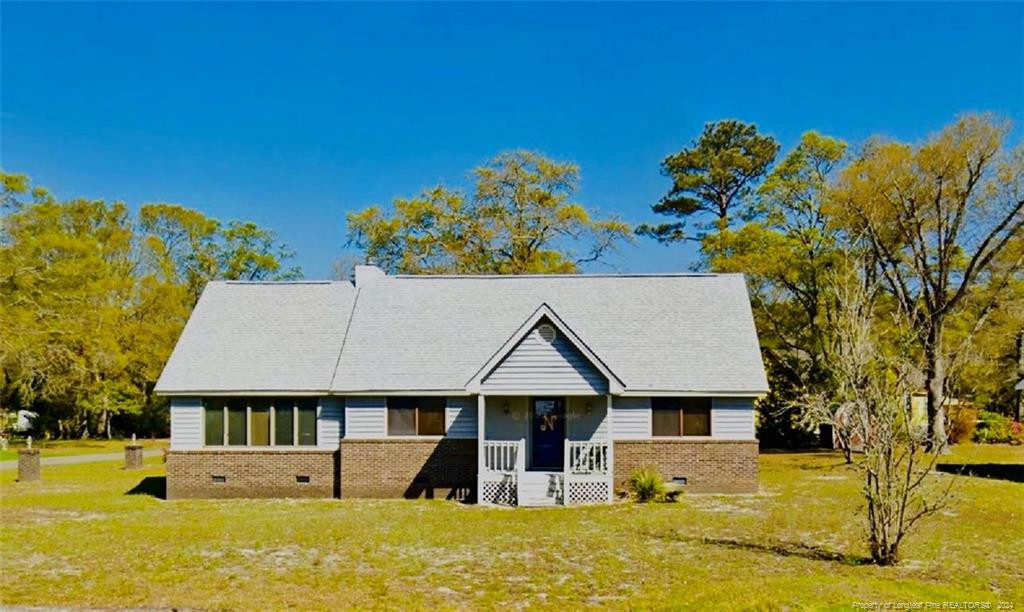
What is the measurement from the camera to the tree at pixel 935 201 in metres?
31.6

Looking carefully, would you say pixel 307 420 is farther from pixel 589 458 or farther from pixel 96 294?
pixel 96 294

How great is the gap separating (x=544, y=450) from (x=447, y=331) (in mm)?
4557

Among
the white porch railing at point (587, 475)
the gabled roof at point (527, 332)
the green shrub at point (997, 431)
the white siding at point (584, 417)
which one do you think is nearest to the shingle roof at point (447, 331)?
the gabled roof at point (527, 332)

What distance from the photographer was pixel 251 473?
23.2 metres

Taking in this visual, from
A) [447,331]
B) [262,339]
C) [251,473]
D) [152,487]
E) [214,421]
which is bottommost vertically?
[152,487]

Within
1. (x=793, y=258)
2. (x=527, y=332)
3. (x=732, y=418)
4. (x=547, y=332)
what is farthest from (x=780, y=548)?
(x=793, y=258)

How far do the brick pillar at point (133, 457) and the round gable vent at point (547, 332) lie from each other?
17.3 metres

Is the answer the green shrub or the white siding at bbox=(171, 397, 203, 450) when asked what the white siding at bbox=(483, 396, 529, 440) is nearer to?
the white siding at bbox=(171, 397, 203, 450)

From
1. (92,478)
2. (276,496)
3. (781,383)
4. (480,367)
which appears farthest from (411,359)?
(781,383)

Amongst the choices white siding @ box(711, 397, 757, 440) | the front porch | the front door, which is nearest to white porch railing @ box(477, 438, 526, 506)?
the front porch

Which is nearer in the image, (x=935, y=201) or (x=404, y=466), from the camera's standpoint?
(x=404, y=466)

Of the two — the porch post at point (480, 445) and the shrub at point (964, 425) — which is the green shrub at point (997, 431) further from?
the porch post at point (480, 445)

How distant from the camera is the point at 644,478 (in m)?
21.9

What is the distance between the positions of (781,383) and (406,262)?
19687 mm
